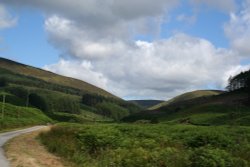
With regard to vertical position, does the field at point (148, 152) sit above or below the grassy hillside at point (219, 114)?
below

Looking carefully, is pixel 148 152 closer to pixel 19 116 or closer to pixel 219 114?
pixel 219 114

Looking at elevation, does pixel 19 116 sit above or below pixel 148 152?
above

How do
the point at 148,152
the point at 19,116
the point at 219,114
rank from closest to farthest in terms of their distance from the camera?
the point at 148,152
the point at 219,114
the point at 19,116

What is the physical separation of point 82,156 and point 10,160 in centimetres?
371

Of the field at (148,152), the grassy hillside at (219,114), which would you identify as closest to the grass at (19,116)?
the grassy hillside at (219,114)

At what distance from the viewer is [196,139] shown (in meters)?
28.5

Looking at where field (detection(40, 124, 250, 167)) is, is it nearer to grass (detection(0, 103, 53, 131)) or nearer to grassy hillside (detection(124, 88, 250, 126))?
grass (detection(0, 103, 53, 131))

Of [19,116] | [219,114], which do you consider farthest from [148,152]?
[19,116]

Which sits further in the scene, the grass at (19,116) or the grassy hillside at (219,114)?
the grassy hillside at (219,114)

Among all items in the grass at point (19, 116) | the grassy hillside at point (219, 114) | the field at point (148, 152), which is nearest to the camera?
the field at point (148, 152)

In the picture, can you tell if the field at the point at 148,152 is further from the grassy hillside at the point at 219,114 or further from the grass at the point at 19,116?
the grassy hillside at the point at 219,114

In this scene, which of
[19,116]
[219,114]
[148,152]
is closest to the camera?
[148,152]

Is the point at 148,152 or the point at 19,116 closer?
the point at 148,152

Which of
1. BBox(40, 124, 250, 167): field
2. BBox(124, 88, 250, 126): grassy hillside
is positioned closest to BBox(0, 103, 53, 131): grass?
BBox(124, 88, 250, 126): grassy hillside
